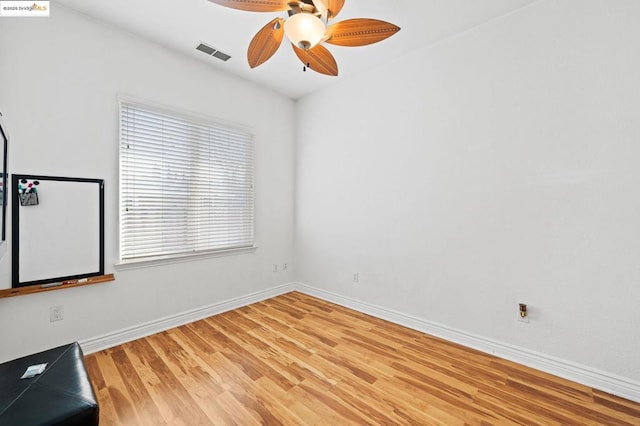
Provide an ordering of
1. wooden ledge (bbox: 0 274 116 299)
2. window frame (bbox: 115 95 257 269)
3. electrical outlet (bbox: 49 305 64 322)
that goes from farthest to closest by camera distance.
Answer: window frame (bbox: 115 95 257 269)
electrical outlet (bbox: 49 305 64 322)
wooden ledge (bbox: 0 274 116 299)

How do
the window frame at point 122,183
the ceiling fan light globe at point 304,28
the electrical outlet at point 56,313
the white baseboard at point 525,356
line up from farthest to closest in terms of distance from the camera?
the window frame at point 122,183, the electrical outlet at point 56,313, the white baseboard at point 525,356, the ceiling fan light globe at point 304,28

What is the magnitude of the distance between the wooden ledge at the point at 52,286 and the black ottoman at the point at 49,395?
2.78 ft

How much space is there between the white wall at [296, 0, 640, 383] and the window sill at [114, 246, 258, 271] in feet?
5.14

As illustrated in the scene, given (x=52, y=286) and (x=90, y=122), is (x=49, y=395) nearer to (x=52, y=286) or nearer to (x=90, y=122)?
(x=52, y=286)

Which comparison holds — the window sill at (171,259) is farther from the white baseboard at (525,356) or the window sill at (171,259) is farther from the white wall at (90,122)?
the white baseboard at (525,356)

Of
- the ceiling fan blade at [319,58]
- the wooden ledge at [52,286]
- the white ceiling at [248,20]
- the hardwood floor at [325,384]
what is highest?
the white ceiling at [248,20]

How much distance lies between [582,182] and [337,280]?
8.67 feet

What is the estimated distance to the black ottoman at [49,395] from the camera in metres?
1.08

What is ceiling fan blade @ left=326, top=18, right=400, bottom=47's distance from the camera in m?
1.76

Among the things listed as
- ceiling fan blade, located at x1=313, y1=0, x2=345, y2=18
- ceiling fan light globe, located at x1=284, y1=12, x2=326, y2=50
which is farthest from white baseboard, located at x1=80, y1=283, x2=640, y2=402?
ceiling fan blade, located at x1=313, y1=0, x2=345, y2=18

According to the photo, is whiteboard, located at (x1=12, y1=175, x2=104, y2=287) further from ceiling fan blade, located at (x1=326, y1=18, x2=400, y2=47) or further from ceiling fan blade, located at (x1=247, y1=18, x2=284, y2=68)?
ceiling fan blade, located at (x1=326, y1=18, x2=400, y2=47)

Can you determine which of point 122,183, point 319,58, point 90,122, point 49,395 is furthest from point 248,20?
point 49,395

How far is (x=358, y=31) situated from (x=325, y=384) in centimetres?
252

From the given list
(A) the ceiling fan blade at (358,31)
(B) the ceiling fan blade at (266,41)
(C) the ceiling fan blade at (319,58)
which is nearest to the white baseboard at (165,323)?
(B) the ceiling fan blade at (266,41)
